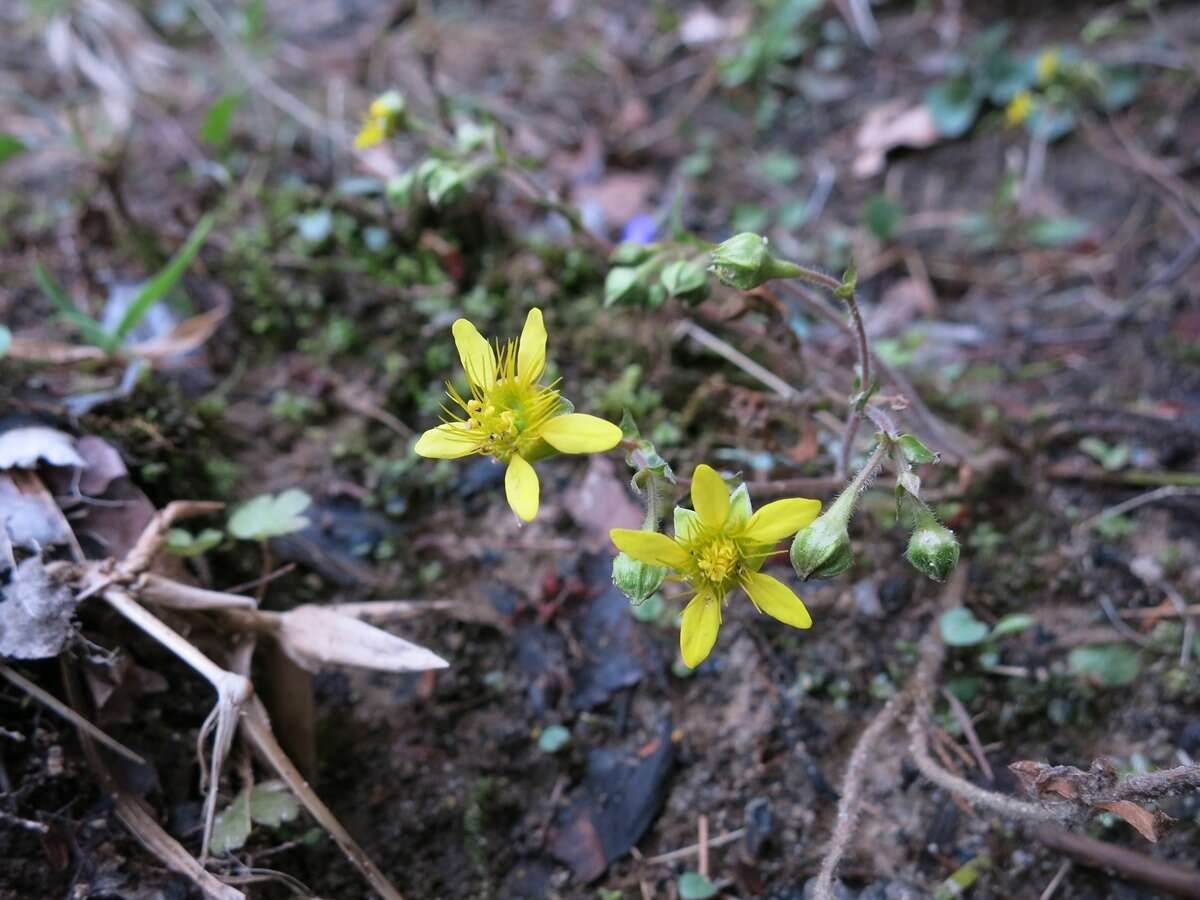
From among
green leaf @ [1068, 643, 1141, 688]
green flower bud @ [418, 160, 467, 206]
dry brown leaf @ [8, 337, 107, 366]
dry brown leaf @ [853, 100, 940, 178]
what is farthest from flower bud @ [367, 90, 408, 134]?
green leaf @ [1068, 643, 1141, 688]

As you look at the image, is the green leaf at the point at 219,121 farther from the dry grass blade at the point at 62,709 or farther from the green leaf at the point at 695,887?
the green leaf at the point at 695,887

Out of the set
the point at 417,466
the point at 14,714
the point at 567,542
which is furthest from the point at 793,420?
the point at 14,714

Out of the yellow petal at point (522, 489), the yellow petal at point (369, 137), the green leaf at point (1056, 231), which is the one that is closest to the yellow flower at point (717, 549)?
the yellow petal at point (522, 489)

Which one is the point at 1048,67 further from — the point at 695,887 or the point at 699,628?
the point at 695,887

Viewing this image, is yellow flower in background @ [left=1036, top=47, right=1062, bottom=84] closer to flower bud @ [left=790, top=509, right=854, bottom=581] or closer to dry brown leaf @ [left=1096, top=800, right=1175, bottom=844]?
flower bud @ [left=790, top=509, right=854, bottom=581]

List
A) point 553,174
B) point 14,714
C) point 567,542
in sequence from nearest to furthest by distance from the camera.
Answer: point 14,714 < point 567,542 < point 553,174

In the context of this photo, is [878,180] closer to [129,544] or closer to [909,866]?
[909,866]
